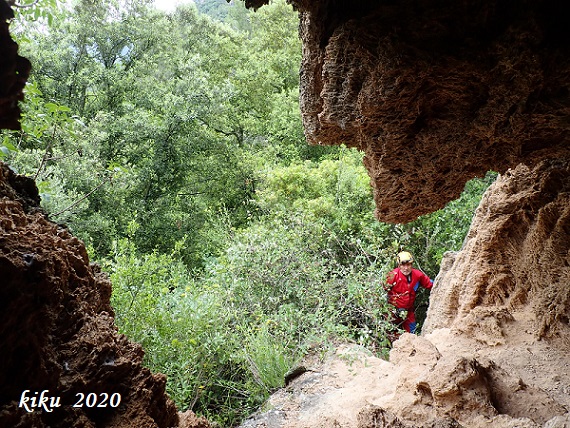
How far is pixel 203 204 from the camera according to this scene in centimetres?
1211

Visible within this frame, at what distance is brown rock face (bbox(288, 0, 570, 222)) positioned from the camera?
2.07m

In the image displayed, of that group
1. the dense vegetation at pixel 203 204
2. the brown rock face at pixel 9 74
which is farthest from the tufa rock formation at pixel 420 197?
the dense vegetation at pixel 203 204

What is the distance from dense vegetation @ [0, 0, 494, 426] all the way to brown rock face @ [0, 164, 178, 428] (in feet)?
3.51

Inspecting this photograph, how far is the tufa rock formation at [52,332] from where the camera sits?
1.59m

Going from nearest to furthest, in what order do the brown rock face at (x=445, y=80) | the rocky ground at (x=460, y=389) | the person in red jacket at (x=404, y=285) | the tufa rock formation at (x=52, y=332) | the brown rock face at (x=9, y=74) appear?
the brown rock face at (x=9, y=74), the tufa rock formation at (x=52, y=332), the brown rock face at (x=445, y=80), the rocky ground at (x=460, y=389), the person in red jacket at (x=404, y=285)

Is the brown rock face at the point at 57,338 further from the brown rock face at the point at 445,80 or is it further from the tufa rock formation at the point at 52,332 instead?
the brown rock face at the point at 445,80

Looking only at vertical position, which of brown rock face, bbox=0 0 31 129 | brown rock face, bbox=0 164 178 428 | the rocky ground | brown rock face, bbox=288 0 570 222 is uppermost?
brown rock face, bbox=288 0 570 222

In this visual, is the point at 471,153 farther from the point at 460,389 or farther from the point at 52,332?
the point at 52,332

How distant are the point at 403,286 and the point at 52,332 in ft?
17.8

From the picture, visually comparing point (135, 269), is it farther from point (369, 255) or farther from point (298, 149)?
point (298, 149)

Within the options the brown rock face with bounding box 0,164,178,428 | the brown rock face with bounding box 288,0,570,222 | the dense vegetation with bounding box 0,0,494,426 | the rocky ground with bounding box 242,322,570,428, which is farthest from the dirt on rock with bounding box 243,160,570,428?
the dense vegetation with bounding box 0,0,494,426

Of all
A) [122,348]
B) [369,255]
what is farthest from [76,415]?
[369,255]

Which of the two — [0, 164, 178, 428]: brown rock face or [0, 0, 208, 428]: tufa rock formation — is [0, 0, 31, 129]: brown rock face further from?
[0, 164, 178, 428]: brown rock face

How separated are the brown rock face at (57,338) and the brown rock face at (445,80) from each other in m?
1.59
